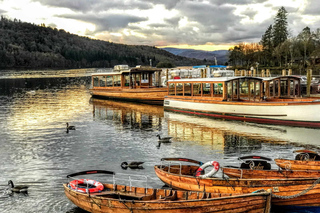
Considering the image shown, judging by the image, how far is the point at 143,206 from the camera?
42.7ft

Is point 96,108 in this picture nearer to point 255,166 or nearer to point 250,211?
point 255,166

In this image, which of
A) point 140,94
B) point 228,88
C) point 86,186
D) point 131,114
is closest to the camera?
point 86,186

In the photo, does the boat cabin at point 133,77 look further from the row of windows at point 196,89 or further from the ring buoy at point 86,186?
the ring buoy at point 86,186

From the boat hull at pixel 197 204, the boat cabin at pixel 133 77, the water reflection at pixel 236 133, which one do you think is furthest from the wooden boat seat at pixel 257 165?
the boat cabin at pixel 133 77

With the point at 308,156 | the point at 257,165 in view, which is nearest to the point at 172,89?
the point at 308,156

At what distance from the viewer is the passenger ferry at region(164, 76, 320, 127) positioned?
32.8m

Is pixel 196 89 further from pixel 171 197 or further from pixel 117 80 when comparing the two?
pixel 171 197

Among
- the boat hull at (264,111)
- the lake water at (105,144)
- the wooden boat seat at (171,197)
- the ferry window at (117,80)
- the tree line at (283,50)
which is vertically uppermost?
the tree line at (283,50)

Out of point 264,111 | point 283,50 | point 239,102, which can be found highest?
point 283,50

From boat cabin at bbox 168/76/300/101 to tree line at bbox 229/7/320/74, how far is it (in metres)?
33.5

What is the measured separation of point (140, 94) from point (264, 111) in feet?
74.0

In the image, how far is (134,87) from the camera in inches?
2165

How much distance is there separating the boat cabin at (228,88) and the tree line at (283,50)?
110 ft

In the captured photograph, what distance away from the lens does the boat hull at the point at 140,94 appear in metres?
50.3
